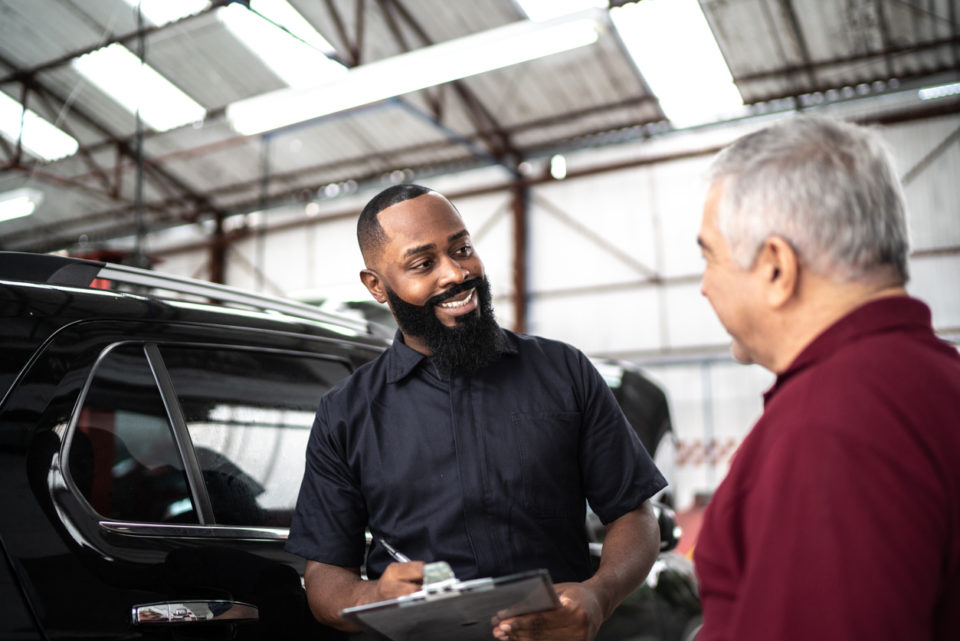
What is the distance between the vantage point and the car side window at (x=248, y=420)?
6.40ft

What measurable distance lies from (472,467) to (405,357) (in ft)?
1.09

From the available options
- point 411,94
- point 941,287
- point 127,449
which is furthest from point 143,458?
point 941,287

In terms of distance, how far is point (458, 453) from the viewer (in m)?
1.87

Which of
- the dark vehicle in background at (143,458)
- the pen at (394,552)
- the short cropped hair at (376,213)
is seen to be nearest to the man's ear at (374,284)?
the short cropped hair at (376,213)

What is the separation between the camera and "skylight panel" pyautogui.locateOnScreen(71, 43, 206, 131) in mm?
11820

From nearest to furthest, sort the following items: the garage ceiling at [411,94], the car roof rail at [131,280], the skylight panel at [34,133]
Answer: the car roof rail at [131,280] < the skylight panel at [34,133] < the garage ceiling at [411,94]

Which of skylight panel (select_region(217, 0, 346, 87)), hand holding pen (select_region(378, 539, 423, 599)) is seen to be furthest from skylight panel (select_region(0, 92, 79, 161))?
hand holding pen (select_region(378, 539, 423, 599))

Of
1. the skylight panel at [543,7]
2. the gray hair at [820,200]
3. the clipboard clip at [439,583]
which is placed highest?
the skylight panel at [543,7]

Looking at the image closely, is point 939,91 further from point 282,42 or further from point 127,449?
point 127,449

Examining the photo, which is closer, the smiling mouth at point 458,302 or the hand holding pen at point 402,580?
the hand holding pen at point 402,580

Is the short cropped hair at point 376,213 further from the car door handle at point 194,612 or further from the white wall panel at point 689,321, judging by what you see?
the white wall panel at point 689,321

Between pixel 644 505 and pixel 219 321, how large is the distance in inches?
44.4

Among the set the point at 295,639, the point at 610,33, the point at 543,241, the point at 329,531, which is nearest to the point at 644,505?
the point at 329,531

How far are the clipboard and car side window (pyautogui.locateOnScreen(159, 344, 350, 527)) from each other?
2.11 ft
